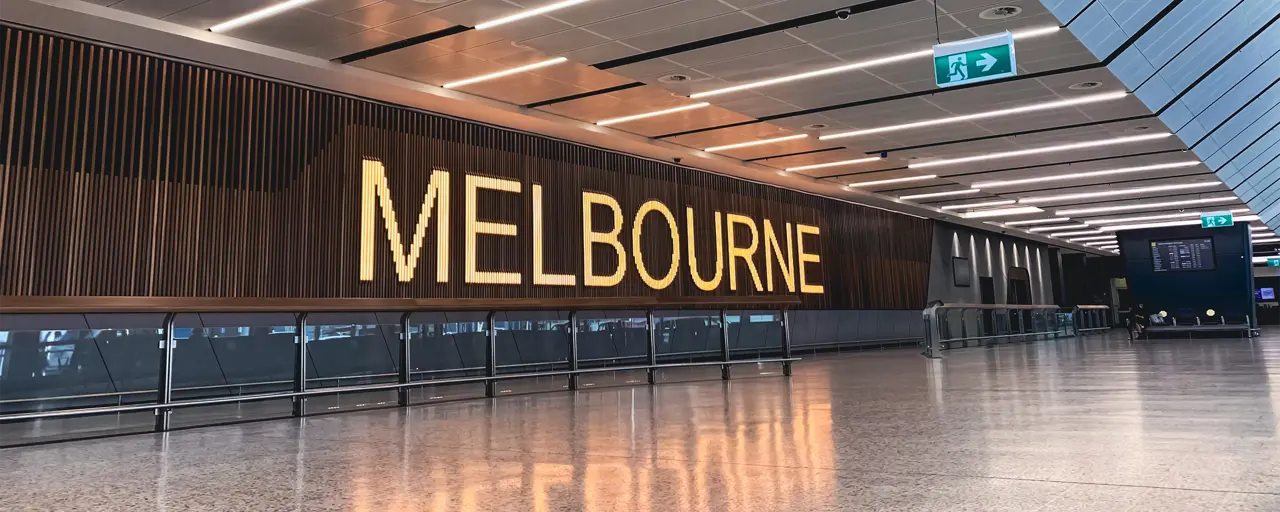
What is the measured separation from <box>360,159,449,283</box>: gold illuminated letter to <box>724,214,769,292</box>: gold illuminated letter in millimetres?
6709

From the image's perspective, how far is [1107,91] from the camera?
11.3 metres

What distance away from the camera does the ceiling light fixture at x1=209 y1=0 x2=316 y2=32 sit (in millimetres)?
7832

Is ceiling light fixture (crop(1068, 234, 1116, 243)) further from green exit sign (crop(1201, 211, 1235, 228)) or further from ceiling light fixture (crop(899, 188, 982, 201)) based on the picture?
ceiling light fixture (crop(899, 188, 982, 201))

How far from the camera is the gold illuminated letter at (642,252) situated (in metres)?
14.4

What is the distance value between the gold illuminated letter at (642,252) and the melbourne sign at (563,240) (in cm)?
2

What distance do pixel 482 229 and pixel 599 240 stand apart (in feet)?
8.25

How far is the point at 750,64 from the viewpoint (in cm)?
973

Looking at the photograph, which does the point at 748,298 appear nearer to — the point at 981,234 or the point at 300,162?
the point at 300,162

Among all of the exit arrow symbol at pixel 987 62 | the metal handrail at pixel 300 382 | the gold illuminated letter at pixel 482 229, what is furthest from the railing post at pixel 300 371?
the exit arrow symbol at pixel 987 62

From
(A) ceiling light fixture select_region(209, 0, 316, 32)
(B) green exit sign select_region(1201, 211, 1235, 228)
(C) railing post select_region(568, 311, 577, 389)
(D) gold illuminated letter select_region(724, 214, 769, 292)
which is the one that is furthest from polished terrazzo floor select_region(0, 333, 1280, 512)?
(B) green exit sign select_region(1201, 211, 1235, 228)

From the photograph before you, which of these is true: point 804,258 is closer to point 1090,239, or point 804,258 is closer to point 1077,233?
point 1077,233

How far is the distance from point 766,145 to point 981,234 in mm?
16829

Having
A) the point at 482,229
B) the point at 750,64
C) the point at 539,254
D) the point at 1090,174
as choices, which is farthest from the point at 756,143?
the point at 1090,174

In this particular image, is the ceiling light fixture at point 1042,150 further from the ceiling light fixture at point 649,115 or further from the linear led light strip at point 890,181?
the ceiling light fixture at point 649,115
